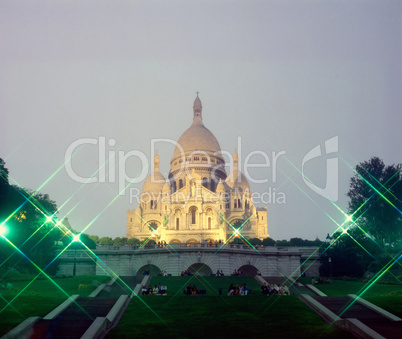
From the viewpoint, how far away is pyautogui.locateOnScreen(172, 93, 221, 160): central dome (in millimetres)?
106875

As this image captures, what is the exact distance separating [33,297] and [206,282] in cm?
1524

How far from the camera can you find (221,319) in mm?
21672

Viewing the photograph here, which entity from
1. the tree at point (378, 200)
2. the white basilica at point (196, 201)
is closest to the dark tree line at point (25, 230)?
the tree at point (378, 200)

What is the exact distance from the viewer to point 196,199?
89000 mm

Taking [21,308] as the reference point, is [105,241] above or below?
above

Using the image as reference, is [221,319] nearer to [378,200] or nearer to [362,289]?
[362,289]

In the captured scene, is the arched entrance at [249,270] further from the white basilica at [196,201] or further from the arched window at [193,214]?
the arched window at [193,214]

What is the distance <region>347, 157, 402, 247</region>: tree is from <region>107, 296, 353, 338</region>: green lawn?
2514cm

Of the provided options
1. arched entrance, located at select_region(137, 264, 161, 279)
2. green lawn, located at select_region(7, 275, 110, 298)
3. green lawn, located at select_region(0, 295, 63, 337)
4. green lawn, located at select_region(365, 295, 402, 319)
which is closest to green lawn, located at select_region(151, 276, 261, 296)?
green lawn, located at select_region(7, 275, 110, 298)

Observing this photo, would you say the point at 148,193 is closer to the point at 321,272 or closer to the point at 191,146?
the point at 191,146

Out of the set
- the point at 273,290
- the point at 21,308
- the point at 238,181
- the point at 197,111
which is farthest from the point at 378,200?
the point at 197,111

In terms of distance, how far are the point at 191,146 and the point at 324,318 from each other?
8601 cm

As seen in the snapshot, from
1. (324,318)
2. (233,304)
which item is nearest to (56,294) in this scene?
(233,304)

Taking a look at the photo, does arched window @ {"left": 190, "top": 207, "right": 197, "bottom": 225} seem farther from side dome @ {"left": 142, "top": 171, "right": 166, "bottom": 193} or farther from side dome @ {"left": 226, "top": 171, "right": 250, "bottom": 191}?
side dome @ {"left": 142, "top": 171, "right": 166, "bottom": 193}
